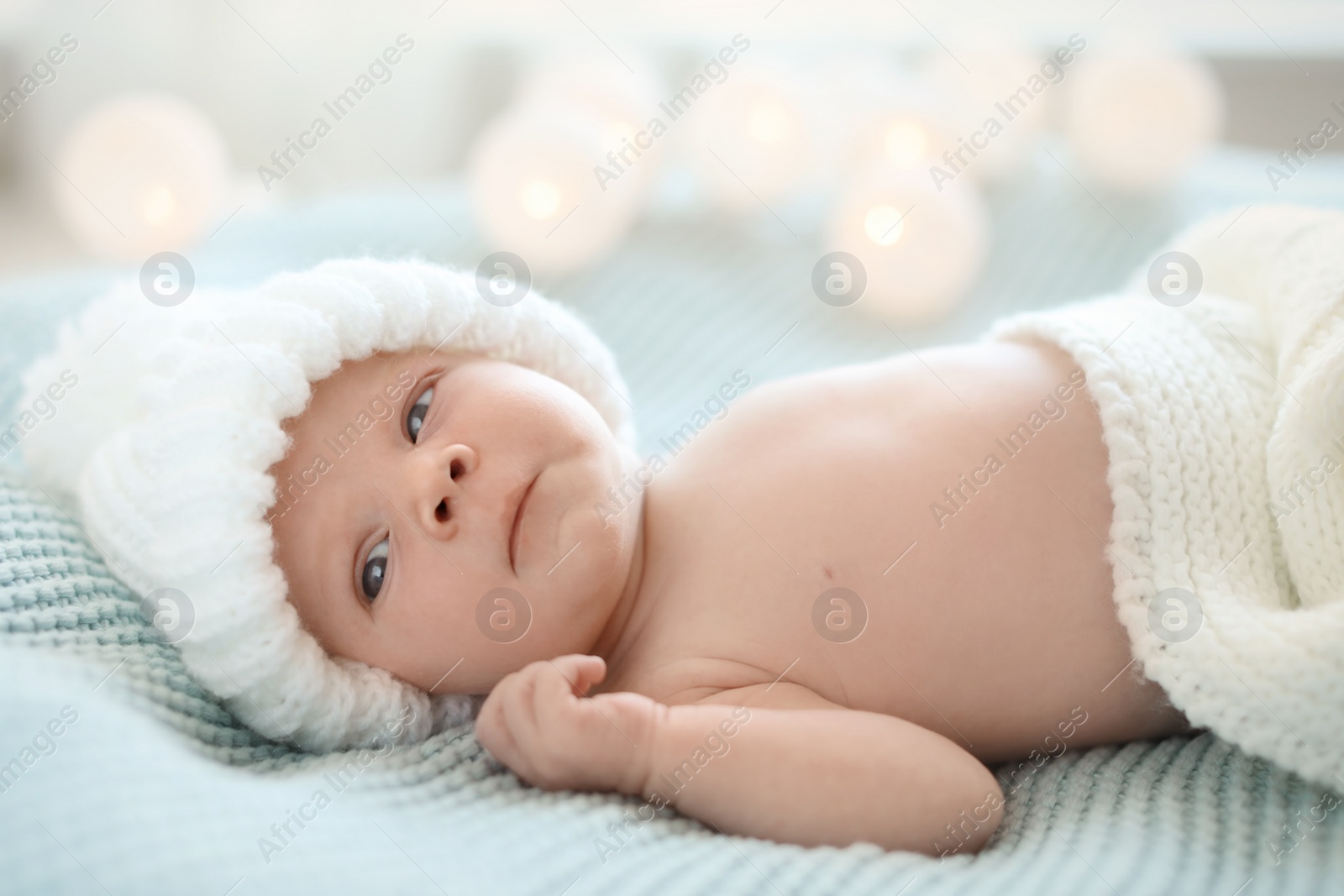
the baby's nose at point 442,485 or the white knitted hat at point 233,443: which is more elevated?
the baby's nose at point 442,485

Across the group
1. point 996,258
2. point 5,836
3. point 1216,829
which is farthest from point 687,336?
point 5,836

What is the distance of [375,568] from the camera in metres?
1.03

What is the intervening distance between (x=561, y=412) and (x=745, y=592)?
0.27 metres

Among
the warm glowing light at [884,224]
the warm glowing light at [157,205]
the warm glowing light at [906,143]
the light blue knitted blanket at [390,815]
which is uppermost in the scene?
the warm glowing light at [906,143]

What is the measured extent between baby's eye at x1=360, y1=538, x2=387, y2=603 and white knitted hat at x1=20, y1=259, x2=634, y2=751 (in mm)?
75

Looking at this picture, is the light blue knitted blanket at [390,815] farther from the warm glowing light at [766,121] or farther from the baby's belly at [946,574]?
the warm glowing light at [766,121]

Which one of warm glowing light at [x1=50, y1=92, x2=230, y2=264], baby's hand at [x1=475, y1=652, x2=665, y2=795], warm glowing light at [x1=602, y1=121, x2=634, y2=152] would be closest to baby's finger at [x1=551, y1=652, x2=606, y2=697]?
baby's hand at [x1=475, y1=652, x2=665, y2=795]

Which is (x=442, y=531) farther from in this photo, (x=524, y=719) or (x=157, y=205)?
(x=157, y=205)

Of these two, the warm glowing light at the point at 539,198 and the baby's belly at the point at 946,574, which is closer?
the baby's belly at the point at 946,574

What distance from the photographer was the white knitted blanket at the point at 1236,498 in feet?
2.86

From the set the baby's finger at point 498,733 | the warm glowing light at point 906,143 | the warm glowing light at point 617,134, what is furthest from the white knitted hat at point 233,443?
the warm glowing light at point 906,143

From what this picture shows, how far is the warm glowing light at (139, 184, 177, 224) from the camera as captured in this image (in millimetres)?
2023

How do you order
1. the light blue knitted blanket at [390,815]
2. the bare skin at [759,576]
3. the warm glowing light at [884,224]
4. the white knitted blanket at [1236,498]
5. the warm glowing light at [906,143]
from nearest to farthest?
the light blue knitted blanket at [390,815] < the white knitted blanket at [1236,498] < the bare skin at [759,576] < the warm glowing light at [884,224] < the warm glowing light at [906,143]

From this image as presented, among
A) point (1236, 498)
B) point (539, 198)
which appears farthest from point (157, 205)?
point (1236, 498)
